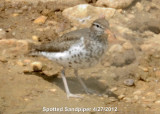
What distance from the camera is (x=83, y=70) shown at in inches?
342

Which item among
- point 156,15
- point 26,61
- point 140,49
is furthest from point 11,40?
point 156,15

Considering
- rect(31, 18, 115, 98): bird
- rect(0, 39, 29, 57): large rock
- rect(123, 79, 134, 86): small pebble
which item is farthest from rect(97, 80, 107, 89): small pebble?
rect(0, 39, 29, 57): large rock

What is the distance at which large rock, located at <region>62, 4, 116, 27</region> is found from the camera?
9.55m

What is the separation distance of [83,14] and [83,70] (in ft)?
5.71

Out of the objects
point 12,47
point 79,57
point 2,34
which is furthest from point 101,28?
point 2,34

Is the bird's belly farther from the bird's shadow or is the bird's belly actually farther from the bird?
the bird's shadow

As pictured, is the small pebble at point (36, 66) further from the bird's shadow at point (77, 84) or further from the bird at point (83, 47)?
the bird at point (83, 47)

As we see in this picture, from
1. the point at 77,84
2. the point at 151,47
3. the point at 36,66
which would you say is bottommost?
the point at 77,84

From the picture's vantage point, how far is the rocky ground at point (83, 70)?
719 cm

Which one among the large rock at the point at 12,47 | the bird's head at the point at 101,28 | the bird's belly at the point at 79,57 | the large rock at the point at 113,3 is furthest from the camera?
the large rock at the point at 113,3

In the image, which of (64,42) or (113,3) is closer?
(64,42)

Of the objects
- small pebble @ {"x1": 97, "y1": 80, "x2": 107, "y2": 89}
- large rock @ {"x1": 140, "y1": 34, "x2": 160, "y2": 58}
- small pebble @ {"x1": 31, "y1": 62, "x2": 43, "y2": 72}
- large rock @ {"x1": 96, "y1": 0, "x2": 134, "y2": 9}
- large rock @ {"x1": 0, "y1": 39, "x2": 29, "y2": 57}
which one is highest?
large rock @ {"x1": 96, "y1": 0, "x2": 134, "y2": 9}

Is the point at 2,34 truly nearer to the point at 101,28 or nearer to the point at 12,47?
the point at 12,47

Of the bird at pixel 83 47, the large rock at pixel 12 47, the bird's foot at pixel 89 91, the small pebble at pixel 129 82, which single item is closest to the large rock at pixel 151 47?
the small pebble at pixel 129 82
